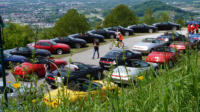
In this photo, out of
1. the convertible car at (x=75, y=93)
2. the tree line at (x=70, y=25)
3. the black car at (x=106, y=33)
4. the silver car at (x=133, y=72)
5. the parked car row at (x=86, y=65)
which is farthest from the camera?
the tree line at (x=70, y=25)

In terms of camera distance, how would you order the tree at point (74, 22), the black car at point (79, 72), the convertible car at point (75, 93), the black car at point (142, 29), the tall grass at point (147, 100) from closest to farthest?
the tall grass at point (147, 100) → the convertible car at point (75, 93) → the black car at point (79, 72) → the black car at point (142, 29) → the tree at point (74, 22)

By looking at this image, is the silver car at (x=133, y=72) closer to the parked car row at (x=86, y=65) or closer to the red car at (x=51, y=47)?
the parked car row at (x=86, y=65)

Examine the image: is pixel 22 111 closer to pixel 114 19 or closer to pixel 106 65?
pixel 106 65

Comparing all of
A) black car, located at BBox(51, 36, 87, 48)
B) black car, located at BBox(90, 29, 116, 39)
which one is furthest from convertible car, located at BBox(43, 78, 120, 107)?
black car, located at BBox(90, 29, 116, 39)

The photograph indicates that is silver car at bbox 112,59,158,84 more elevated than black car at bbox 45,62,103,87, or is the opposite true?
silver car at bbox 112,59,158,84

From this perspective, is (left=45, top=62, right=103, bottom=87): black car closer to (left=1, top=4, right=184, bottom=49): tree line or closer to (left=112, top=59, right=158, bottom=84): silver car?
(left=112, top=59, right=158, bottom=84): silver car

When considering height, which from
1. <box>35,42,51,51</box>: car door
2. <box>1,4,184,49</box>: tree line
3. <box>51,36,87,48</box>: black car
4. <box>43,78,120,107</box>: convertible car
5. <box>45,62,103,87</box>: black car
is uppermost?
<box>43,78,120,107</box>: convertible car

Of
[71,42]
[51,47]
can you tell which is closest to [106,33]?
[71,42]

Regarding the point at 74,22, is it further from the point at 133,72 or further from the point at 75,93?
the point at 75,93

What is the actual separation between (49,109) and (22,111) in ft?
1.34

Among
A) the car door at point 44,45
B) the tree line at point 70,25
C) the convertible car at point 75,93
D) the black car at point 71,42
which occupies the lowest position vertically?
the tree line at point 70,25

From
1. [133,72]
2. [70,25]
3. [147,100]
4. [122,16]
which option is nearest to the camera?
[147,100]

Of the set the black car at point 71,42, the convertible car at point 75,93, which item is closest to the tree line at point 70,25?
the black car at point 71,42

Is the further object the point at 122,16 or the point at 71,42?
the point at 122,16
